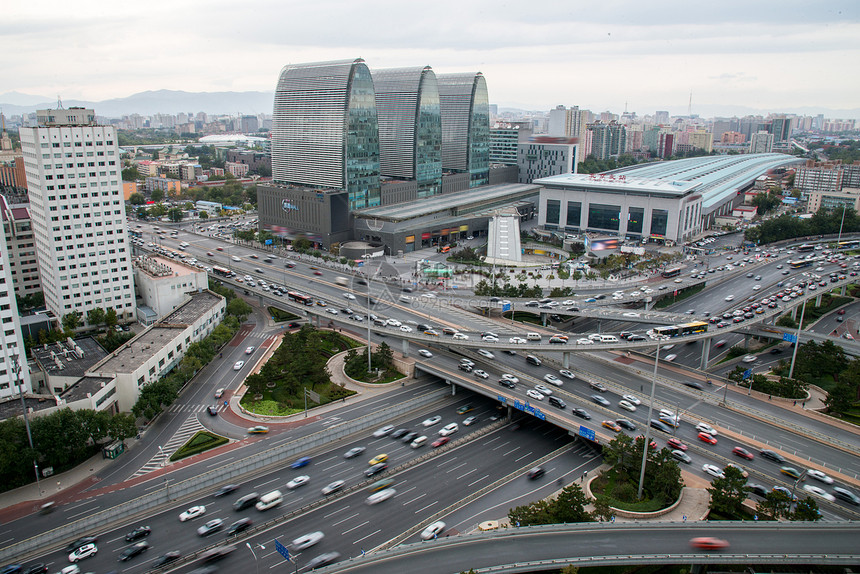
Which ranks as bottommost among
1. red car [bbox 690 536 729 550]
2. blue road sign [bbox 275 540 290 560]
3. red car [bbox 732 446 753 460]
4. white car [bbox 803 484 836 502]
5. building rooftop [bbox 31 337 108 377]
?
blue road sign [bbox 275 540 290 560]

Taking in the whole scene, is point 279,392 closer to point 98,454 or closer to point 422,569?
point 98,454

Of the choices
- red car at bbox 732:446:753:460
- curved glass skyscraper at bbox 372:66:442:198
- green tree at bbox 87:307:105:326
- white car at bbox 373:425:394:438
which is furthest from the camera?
curved glass skyscraper at bbox 372:66:442:198

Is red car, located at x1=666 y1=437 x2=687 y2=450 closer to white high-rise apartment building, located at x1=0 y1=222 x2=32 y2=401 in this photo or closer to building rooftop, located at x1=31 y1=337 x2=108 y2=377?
building rooftop, located at x1=31 y1=337 x2=108 y2=377

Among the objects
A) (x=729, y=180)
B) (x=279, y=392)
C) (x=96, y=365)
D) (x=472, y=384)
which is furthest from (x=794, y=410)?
(x=729, y=180)

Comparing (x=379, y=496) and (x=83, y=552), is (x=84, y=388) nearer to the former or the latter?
(x=83, y=552)

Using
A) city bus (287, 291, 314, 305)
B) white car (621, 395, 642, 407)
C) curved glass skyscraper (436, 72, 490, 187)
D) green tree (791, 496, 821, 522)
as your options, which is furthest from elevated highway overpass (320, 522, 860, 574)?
curved glass skyscraper (436, 72, 490, 187)

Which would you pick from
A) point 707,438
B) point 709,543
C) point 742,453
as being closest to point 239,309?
point 707,438
